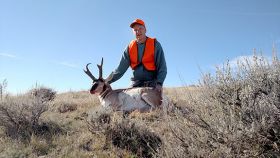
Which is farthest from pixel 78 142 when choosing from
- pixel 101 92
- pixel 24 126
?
pixel 101 92

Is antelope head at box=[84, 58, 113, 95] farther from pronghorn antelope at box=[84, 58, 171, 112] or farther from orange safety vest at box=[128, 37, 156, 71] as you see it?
orange safety vest at box=[128, 37, 156, 71]

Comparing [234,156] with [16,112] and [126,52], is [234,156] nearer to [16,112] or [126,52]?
[16,112]

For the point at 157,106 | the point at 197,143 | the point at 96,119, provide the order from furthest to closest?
1. the point at 157,106
2. the point at 96,119
3. the point at 197,143

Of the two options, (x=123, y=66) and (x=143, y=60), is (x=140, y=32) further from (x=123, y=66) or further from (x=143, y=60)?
(x=123, y=66)

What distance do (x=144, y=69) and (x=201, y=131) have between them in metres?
4.67

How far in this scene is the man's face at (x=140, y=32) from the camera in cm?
824

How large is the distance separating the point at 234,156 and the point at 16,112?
3.95 meters

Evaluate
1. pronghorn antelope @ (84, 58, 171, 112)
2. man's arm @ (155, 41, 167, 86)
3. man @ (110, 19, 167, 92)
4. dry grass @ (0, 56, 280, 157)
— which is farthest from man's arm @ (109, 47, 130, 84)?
dry grass @ (0, 56, 280, 157)

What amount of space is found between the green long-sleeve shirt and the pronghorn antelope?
28 centimetres

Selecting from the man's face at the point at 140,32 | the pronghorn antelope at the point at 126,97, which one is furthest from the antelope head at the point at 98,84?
the man's face at the point at 140,32

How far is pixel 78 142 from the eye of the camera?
5.49 metres

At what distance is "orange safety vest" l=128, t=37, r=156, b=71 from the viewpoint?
824 cm

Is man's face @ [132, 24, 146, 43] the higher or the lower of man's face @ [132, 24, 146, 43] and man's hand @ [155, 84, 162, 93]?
the higher

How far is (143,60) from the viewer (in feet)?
27.2
